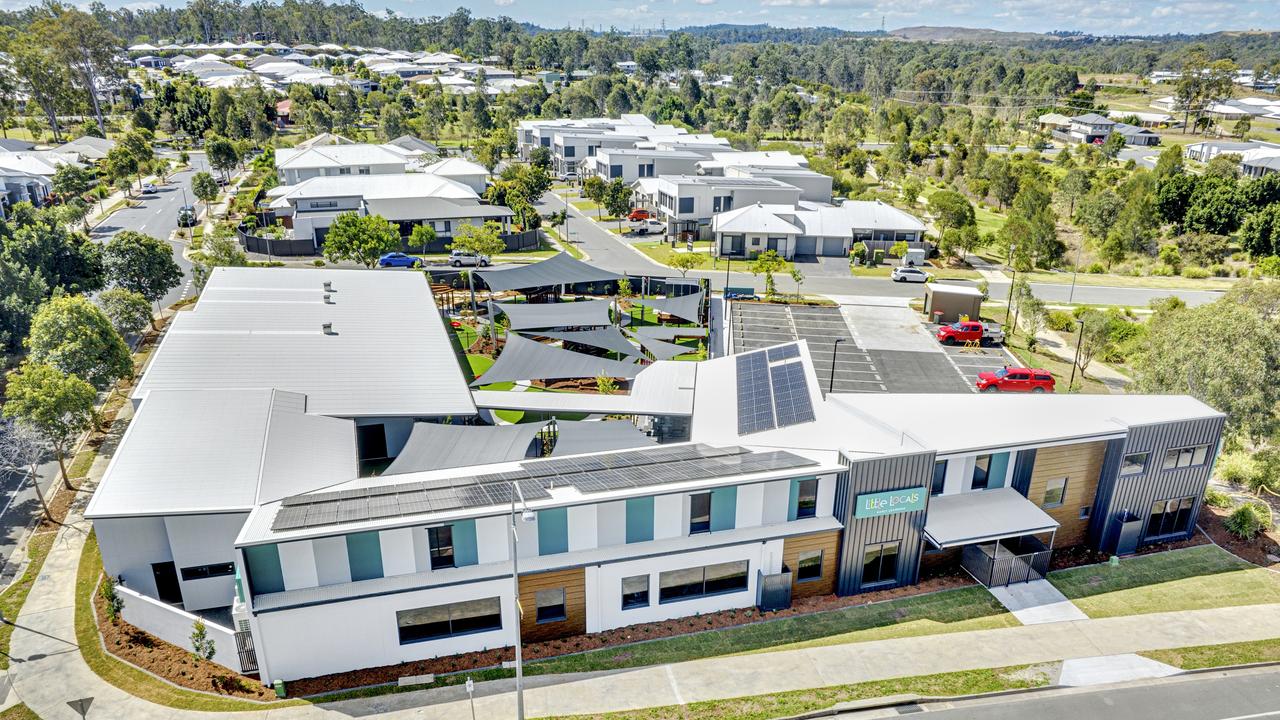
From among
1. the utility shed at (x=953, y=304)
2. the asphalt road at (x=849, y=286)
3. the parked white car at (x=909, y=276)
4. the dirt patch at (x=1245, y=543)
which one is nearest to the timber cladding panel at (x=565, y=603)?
the dirt patch at (x=1245, y=543)

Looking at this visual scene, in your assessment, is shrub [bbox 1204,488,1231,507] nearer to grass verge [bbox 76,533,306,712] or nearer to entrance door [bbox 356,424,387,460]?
entrance door [bbox 356,424,387,460]

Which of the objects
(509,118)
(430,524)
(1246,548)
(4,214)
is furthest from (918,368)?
(509,118)

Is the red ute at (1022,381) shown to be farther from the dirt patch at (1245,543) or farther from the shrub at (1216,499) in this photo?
the dirt patch at (1245,543)

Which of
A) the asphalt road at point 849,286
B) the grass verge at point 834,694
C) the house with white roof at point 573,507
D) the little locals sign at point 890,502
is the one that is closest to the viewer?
the grass verge at point 834,694

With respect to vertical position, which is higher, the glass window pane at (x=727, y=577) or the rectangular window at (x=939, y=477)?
the rectangular window at (x=939, y=477)

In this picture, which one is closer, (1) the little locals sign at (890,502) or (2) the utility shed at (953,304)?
(1) the little locals sign at (890,502)

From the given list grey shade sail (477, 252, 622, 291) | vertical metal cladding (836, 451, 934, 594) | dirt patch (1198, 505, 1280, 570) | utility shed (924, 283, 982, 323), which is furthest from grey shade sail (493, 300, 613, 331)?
dirt patch (1198, 505, 1280, 570)

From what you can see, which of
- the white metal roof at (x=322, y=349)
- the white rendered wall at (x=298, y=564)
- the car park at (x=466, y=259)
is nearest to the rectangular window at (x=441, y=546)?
the white rendered wall at (x=298, y=564)

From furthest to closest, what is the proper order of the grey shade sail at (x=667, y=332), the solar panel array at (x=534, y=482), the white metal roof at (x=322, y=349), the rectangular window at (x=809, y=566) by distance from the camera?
the grey shade sail at (x=667, y=332) → the white metal roof at (x=322, y=349) → the rectangular window at (x=809, y=566) → the solar panel array at (x=534, y=482)

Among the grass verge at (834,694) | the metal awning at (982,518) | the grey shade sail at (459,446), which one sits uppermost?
the grey shade sail at (459,446)
